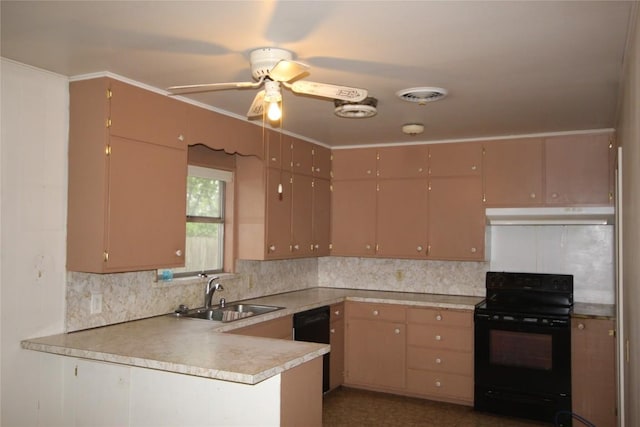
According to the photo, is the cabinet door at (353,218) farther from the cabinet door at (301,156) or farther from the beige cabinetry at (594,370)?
the beige cabinetry at (594,370)

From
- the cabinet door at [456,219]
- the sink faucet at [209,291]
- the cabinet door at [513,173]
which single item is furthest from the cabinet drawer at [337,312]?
the cabinet door at [513,173]

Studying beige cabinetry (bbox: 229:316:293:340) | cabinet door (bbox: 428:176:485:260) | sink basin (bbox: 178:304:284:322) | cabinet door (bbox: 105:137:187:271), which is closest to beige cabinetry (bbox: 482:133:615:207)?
cabinet door (bbox: 428:176:485:260)

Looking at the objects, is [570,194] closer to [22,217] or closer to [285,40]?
[285,40]

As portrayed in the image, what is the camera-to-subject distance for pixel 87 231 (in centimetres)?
312

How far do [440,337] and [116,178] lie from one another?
10.1 ft

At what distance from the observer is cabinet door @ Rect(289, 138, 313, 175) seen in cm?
495

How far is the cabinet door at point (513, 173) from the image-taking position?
4.75m

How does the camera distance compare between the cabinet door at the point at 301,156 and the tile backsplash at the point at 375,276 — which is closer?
the tile backsplash at the point at 375,276

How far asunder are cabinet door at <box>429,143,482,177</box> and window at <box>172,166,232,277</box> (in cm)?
198

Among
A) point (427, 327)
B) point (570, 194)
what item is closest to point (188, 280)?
point (427, 327)

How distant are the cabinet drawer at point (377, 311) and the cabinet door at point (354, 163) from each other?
4.31 ft

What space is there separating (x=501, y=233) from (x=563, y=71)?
2370mm

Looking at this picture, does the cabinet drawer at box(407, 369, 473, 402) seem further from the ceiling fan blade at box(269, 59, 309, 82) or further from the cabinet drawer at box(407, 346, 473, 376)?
the ceiling fan blade at box(269, 59, 309, 82)

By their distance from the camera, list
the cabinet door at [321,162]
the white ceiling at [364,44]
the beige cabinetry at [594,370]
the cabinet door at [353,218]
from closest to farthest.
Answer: the white ceiling at [364,44] < the beige cabinetry at [594,370] < the cabinet door at [321,162] < the cabinet door at [353,218]
